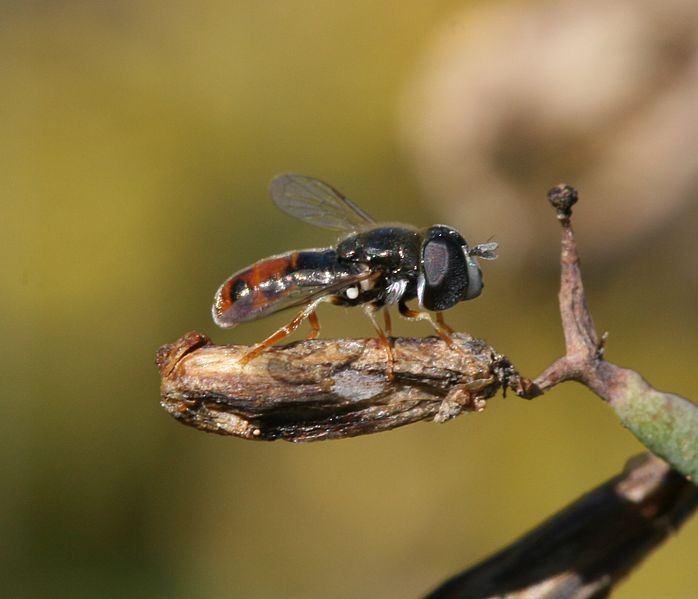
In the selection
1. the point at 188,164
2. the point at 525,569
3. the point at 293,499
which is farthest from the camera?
the point at 188,164

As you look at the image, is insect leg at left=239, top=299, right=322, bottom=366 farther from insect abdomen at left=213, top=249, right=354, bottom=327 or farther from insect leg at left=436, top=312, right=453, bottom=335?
insect leg at left=436, top=312, right=453, bottom=335

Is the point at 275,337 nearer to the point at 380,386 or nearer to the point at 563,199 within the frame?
the point at 380,386

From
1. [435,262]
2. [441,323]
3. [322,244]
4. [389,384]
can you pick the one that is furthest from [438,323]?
[322,244]

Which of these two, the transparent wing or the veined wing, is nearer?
the veined wing

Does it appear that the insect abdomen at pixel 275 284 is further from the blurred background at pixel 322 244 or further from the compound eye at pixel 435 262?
the blurred background at pixel 322 244

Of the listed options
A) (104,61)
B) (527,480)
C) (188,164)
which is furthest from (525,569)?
(104,61)

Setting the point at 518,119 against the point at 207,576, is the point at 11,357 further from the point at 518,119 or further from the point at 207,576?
the point at 518,119

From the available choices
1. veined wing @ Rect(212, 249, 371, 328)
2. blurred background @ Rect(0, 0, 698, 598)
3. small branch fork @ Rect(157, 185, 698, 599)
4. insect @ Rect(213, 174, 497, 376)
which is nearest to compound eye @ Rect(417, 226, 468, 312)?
insect @ Rect(213, 174, 497, 376)
